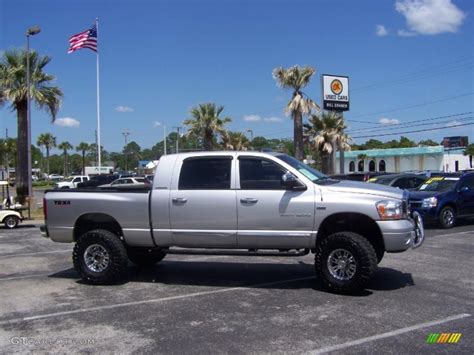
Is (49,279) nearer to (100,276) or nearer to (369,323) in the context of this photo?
(100,276)

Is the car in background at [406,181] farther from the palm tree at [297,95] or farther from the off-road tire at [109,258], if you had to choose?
the palm tree at [297,95]

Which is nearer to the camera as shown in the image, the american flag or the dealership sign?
the american flag

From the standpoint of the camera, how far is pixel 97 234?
813 centimetres

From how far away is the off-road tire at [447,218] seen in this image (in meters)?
A: 15.4

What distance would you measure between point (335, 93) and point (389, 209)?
113 ft

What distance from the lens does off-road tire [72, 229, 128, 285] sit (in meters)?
8.04

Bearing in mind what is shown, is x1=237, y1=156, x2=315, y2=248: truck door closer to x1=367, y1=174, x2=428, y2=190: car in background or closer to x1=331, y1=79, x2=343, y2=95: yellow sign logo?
x1=367, y1=174, x2=428, y2=190: car in background

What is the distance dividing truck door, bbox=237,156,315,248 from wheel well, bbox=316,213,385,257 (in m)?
0.27

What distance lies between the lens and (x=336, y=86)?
133ft

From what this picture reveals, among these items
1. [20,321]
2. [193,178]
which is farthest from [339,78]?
[20,321]

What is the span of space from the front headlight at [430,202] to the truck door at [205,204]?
9306mm

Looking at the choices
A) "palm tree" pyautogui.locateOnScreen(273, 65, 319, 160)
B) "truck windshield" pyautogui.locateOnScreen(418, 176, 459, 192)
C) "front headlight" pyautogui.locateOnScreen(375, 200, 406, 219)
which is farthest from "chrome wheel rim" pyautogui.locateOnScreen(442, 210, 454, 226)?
"palm tree" pyautogui.locateOnScreen(273, 65, 319, 160)

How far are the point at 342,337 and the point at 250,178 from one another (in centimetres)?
293

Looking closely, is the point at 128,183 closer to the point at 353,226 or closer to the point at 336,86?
the point at 353,226
